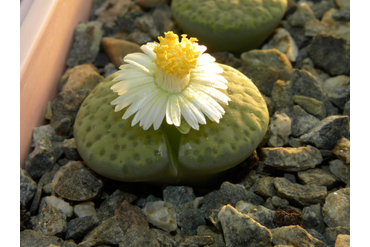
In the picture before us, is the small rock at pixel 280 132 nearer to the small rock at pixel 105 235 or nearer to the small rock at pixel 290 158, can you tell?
the small rock at pixel 290 158

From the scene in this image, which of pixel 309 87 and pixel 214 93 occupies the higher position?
pixel 214 93

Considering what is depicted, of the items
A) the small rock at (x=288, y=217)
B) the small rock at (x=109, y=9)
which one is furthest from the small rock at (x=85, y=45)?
the small rock at (x=288, y=217)

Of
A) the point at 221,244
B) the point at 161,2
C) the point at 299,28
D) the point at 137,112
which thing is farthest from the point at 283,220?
the point at 161,2

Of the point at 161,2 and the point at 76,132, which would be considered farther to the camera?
the point at 161,2

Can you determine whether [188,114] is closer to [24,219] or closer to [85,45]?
[24,219]

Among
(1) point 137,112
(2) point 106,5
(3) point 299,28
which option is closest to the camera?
(1) point 137,112

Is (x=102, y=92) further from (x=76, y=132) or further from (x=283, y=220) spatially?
(x=283, y=220)

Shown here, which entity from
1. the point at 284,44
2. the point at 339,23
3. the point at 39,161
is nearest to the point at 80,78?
the point at 39,161
